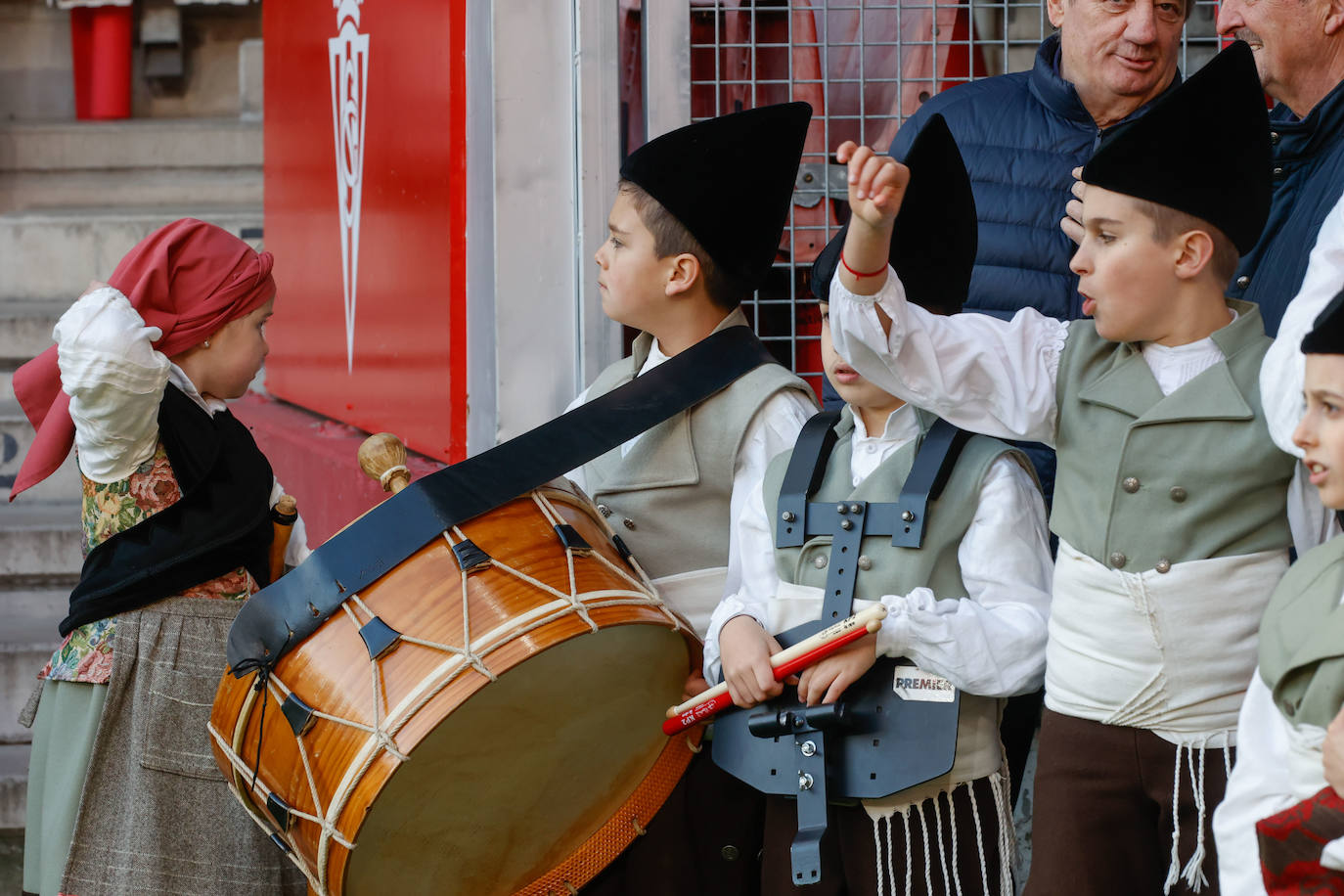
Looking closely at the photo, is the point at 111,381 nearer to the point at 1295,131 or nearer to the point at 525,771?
the point at 525,771

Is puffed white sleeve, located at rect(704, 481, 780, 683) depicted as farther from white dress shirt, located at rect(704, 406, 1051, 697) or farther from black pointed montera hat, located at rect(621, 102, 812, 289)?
black pointed montera hat, located at rect(621, 102, 812, 289)

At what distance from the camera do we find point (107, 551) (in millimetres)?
2979

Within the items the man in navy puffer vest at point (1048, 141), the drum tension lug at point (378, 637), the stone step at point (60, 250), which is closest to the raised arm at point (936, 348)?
the man in navy puffer vest at point (1048, 141)

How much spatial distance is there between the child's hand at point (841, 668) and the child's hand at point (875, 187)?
62cm

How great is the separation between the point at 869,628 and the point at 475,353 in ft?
6.06

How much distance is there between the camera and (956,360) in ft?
7.34

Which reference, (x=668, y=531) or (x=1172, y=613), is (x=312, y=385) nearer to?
(x=668, y=531)

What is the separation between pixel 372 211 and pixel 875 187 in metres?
3.06

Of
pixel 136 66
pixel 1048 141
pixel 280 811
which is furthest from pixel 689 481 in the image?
pixel 136 66

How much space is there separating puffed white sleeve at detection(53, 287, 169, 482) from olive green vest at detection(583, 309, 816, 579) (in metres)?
0.91

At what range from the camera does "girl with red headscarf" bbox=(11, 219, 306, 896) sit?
2908mm

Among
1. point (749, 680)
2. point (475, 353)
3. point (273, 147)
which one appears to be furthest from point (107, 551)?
point (273, 147)

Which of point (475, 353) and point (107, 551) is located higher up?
point (475, 353)

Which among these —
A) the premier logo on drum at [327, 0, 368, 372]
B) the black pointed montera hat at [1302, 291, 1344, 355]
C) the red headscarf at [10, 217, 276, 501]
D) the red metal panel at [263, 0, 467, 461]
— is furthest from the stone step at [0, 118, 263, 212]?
the black pointed montera hat at [1302, 291, 1344, 355]
